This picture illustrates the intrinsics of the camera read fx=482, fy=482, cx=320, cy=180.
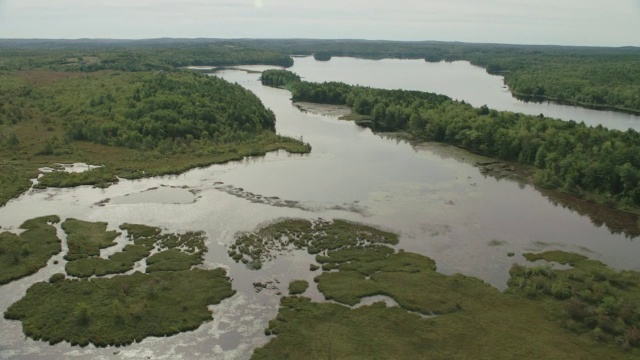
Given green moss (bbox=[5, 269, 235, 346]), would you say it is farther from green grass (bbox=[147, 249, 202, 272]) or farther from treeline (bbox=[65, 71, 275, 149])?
treeline (bbox=[65, 71, 275, 149])

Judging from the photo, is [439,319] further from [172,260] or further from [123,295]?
[123,295]

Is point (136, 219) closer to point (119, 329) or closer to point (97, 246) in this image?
point (97, 246)

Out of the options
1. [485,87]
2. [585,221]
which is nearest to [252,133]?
[585,221]

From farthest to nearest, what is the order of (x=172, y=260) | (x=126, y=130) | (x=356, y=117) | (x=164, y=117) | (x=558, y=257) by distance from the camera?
(x=356, y=117) < (x=164, y=117) < (x=126, y=130) < (x=558, y=257) < (x=172, y=260)

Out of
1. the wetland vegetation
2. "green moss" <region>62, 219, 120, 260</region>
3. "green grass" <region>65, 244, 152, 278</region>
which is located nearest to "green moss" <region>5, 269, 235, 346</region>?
the wetland vegetation

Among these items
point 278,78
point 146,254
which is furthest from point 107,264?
point 278,78

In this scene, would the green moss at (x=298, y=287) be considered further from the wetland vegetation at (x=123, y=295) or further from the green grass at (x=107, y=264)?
the green grass at (x=107, y=264)

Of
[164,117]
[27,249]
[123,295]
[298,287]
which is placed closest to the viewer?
[123,295]

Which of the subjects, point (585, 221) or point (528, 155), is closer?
point (585, 221)
